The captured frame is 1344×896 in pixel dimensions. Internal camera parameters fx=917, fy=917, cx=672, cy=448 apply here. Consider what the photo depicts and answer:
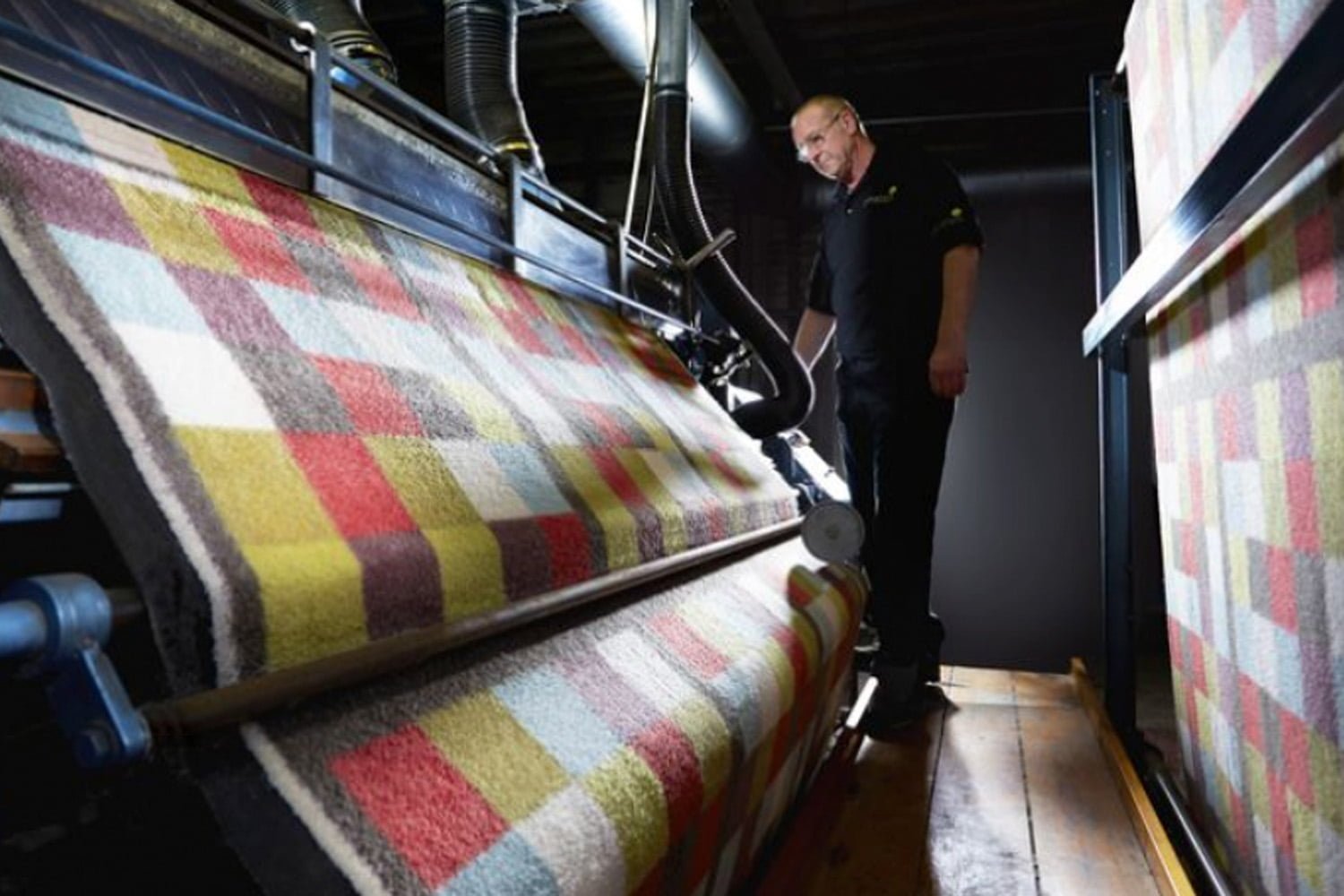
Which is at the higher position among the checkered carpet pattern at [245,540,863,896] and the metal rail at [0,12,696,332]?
the metal rail at [0,12,696,332]

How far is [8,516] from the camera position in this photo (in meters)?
0.65

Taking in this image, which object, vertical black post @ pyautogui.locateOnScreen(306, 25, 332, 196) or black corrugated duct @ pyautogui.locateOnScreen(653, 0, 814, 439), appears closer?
vertical black post @ pyautogui.locateOnScreen(306, 25, 332, 196)

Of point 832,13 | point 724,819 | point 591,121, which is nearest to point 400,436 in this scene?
point 724,819

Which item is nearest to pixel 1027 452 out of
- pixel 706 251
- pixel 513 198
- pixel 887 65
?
pixel 887 65

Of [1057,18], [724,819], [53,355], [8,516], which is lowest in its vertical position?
[724,819]

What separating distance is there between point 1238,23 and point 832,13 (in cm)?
328

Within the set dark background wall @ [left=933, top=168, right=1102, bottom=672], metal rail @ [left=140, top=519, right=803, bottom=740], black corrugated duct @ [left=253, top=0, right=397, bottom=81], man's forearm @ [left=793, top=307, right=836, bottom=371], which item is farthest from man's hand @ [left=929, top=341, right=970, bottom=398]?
dark background wall @ [left=933, top=168, right=1102, bottom=672]

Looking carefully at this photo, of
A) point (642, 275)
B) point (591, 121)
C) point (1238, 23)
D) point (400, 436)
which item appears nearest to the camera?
point (400, 436)

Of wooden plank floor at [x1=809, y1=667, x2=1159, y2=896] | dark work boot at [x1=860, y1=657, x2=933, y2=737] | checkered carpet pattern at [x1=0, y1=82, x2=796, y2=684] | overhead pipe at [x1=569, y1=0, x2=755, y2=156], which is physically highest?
overhead pipe at [x1=569, y1=0, x2=755, y2=156]

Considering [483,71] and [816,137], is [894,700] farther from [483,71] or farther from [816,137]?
[483,71]

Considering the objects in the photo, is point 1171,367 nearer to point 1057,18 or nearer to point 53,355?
point 53,355

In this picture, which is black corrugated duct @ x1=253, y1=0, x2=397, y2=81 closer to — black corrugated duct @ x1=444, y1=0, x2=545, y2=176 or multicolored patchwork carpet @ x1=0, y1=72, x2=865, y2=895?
black corrugated duct @ x1=444, y1=0, x2=545, y2=176

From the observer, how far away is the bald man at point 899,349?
8.09 ft

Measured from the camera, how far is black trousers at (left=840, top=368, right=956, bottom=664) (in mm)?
2473
